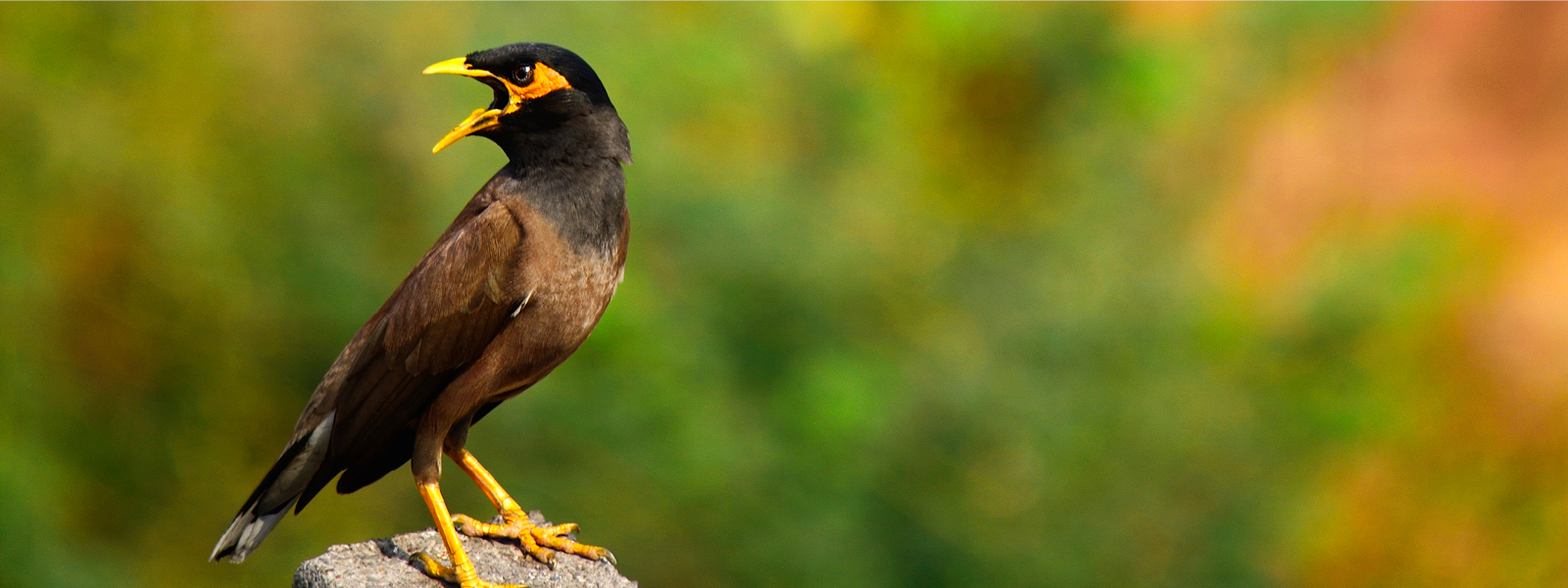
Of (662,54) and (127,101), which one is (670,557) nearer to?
(662,54)

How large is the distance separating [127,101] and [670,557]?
4.45 m

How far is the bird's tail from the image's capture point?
339 centimetres

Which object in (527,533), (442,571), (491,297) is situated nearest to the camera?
(491,297)

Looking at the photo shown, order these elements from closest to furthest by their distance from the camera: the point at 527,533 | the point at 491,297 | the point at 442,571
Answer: the point at 491,297 < the point at 442,571 < the point at 527,533

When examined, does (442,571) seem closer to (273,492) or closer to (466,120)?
(273,492)

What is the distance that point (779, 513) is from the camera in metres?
7.06

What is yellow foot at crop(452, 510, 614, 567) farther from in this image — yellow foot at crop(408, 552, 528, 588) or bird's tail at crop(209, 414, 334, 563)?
bird's tail at crop(209, 414, 334, 563)

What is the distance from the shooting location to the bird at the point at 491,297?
3.18 meters

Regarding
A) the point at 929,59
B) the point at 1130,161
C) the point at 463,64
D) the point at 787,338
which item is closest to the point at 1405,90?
the point at 1130,161

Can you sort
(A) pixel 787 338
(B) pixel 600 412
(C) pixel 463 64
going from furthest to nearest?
(A) pixel 787 338, (B) pixel 600 412, (C) pixel 463 64

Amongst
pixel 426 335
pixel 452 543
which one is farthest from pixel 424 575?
pixel 426 335

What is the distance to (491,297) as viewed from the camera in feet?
10.4

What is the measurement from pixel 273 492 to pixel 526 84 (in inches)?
57.1

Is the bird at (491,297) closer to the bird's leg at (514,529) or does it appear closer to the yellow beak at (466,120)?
the yellow beak at (466,120)
